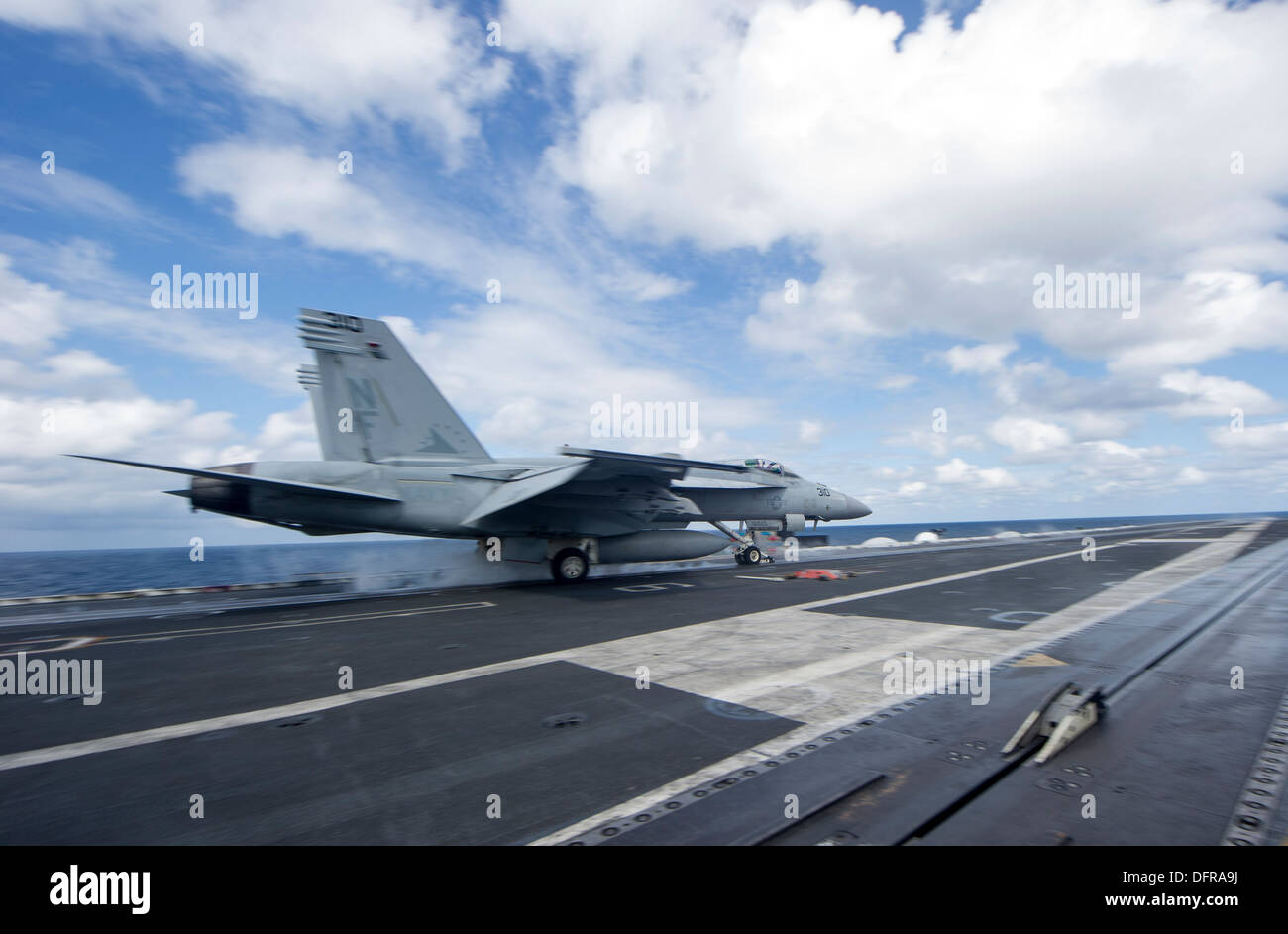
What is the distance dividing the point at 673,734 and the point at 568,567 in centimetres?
1311

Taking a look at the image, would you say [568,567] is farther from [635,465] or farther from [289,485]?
[289,485]

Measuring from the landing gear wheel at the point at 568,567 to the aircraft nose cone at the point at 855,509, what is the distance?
12023mm

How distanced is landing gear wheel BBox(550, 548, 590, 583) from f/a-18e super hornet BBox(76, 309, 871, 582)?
32 mm

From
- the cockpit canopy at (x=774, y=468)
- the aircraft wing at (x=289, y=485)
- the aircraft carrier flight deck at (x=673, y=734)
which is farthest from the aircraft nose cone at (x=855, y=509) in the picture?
the aircraft wing at (x=289, y=485)

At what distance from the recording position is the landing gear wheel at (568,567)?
1741 centimetres

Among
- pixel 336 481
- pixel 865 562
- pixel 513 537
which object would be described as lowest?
pixel 865 562

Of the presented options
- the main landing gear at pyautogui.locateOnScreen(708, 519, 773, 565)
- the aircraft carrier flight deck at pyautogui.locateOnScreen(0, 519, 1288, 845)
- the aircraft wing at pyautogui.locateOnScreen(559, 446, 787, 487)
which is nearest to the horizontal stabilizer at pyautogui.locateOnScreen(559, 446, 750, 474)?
the aircraft wing at pyautogui.locateOnScreen(559, 446, 787, 487)
